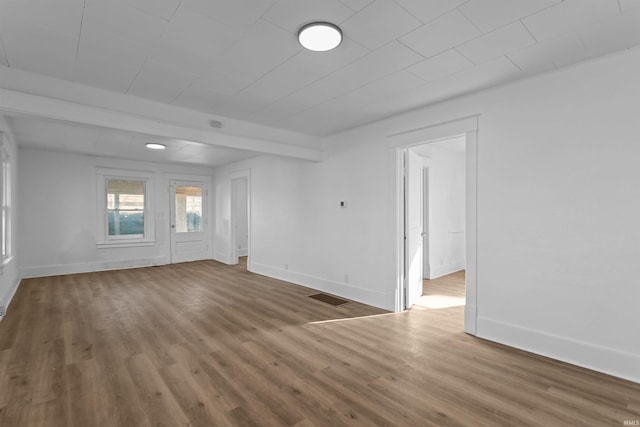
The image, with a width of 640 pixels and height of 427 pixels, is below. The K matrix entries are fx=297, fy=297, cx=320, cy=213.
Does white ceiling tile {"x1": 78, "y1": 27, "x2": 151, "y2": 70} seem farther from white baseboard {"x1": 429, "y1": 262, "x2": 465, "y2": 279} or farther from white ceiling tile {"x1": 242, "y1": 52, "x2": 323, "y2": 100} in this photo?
white baseboard {"x1": 429, "y1": 262, "x2": 465, "y2": 279}

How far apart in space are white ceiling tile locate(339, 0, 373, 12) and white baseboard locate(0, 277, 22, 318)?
552 cm

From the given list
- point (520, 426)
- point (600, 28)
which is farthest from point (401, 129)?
point (520, 426)

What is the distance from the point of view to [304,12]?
201cm

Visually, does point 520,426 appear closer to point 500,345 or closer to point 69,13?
point 500,345

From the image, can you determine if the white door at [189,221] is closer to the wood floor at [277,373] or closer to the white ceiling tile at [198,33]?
the wood floor at [277,373]

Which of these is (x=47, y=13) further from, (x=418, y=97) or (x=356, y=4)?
(x=418, y=97)

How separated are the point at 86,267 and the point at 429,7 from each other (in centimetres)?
832

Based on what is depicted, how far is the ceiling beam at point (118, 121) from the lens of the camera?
2.78m

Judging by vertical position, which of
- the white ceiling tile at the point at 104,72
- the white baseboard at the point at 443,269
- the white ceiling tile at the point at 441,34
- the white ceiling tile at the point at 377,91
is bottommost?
the white baseboard at the point at 443,269

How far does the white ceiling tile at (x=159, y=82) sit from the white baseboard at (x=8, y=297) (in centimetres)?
347

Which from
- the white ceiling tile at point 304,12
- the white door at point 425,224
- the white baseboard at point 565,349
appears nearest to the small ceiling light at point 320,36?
the white ceiling tile at point 304,12

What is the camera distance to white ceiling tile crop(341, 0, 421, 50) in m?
1.98

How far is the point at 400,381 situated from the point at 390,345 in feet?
2.24

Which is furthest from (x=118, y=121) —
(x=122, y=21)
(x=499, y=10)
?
(x=499, y=10)
